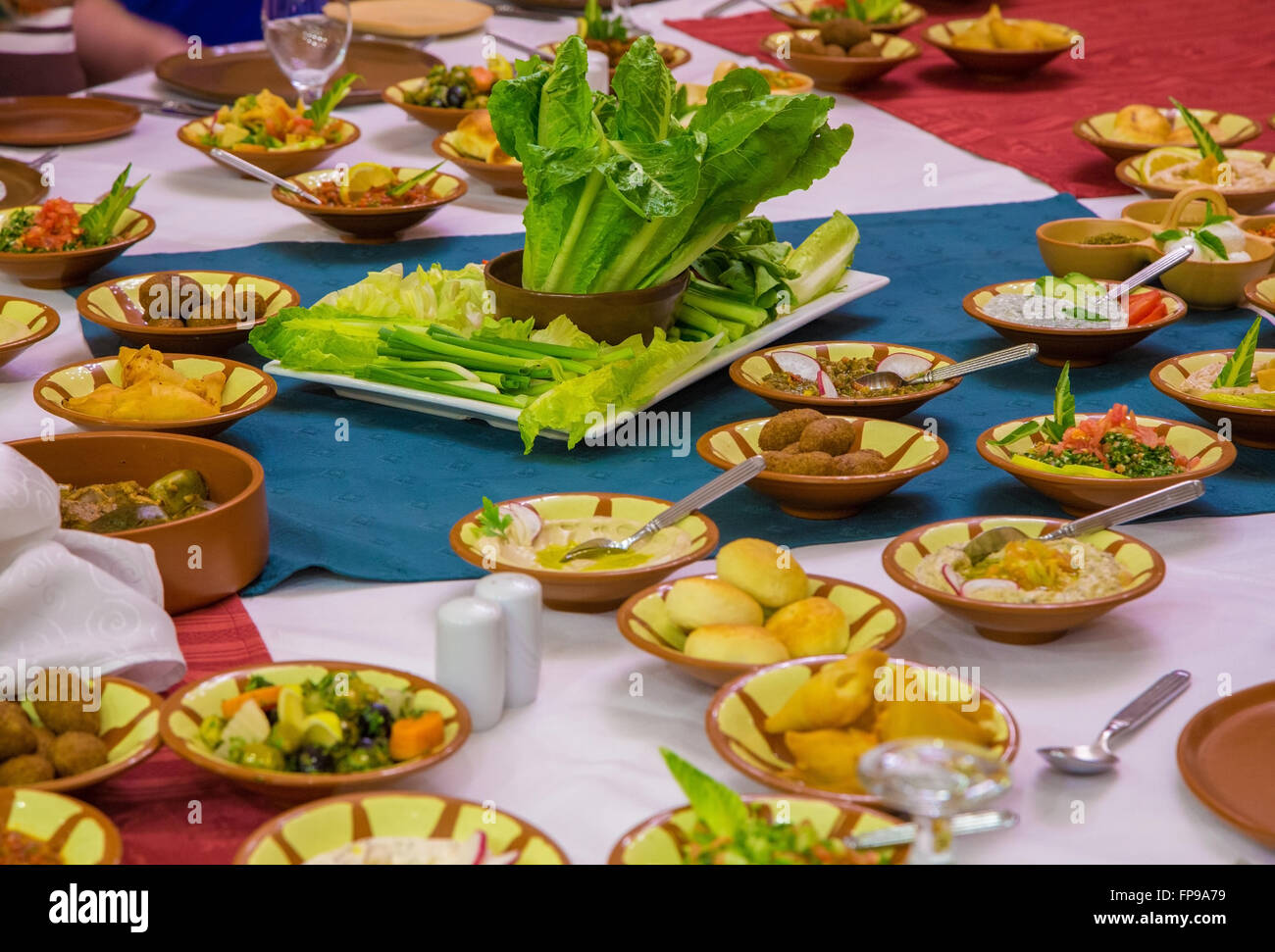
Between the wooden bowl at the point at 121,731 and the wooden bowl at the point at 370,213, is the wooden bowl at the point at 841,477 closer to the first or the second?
the wooden bowl at the point at 121,731

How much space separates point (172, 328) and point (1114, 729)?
5.08 feet

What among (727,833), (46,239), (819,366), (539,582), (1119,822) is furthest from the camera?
(46,239)

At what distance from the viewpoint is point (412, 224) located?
2871mm

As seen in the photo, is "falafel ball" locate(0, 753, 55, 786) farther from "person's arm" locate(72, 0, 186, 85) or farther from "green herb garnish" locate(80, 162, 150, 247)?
"person's arm" locate(72, 0, 186, 85)

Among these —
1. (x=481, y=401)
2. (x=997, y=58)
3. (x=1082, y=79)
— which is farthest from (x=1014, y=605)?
(x=1082, y=79)

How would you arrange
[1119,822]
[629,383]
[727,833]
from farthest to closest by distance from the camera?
[629,383] → [1119,822] → [727,833]

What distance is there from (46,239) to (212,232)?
1.41 feet

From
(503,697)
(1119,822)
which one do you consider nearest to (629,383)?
(503,697)

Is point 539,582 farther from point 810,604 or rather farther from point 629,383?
point 629,383

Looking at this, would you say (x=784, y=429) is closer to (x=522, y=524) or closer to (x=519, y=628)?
(x=522, y=524)

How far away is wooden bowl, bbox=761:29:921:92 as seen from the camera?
3801mm

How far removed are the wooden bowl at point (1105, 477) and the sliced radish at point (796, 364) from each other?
339mm

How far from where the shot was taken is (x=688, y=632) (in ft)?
4.60

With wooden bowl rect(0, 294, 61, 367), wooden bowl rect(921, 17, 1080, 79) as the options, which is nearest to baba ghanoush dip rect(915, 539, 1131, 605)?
wooden bowl rect(0, 294, 61, 367)
